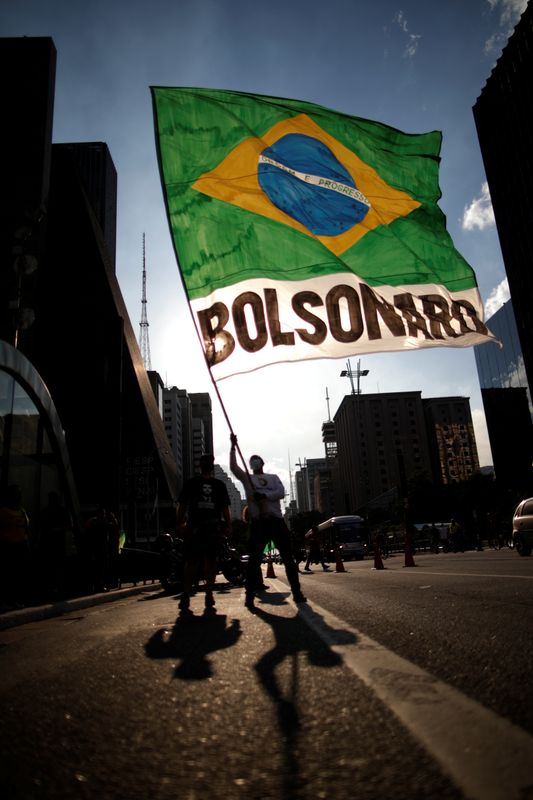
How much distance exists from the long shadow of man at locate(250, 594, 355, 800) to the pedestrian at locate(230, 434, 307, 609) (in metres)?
1.17

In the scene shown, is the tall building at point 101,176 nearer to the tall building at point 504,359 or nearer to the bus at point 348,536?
the tall building at point 504,359

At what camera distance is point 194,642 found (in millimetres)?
3510

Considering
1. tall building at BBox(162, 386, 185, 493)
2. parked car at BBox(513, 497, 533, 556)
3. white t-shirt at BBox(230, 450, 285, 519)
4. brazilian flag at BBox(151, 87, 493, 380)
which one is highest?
tall building at BBox(162, 386, 185, 493)

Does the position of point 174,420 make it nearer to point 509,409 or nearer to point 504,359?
point 504,359

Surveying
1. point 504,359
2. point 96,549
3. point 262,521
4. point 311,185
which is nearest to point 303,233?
point 311,185

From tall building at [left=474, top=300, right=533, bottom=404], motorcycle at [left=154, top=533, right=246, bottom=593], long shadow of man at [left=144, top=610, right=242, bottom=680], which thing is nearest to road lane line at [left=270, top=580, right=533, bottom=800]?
long shadow of man at [left=144, top=610, right=242, bottom=680]

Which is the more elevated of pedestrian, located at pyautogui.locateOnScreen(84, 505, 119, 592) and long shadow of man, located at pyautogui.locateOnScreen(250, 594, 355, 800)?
pedestrian, located at pyautogui.locateOnScreen(84, 505, 119, 592)

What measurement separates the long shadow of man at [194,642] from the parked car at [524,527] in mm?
12099

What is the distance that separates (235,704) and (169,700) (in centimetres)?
28

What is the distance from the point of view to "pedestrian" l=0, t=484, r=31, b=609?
685 cm

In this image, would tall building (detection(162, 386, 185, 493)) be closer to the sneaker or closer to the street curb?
the street curb

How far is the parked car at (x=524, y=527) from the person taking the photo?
14469mm

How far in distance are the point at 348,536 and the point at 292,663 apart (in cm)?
3600

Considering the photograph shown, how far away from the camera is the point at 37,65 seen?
39.2 meters
